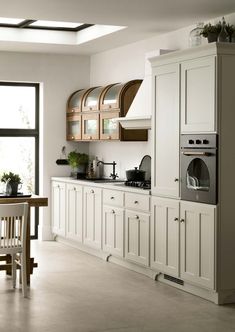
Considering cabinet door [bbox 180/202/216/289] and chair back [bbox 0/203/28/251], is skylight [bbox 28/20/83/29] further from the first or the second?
cabinet door [bbox 180/202/216/289]

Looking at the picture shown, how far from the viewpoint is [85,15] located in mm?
6738

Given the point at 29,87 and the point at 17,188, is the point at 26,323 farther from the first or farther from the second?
the point at 29,87

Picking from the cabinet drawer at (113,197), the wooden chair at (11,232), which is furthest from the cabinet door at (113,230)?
the wooden chair at (11,232)

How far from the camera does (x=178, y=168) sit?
257 inches

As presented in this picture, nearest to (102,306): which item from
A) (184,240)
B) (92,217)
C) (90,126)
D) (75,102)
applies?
(184,240)

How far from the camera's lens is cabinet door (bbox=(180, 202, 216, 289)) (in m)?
6.00

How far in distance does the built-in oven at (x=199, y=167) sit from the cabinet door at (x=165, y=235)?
282mm

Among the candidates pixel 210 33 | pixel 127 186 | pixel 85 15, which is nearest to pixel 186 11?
pixel 210 33

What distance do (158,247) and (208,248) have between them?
3.09 ft

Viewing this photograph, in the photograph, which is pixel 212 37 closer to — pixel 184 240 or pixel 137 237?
pixel 184 240

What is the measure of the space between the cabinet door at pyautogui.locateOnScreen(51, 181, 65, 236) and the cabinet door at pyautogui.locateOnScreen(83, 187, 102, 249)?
74 centimetres

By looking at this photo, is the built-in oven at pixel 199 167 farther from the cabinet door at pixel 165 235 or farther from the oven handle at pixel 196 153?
the cabinet door at pixel 165 235

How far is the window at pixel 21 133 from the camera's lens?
967cm

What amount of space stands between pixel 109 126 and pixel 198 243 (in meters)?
2.83
